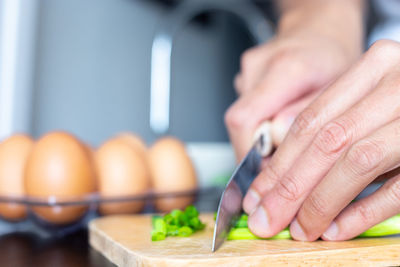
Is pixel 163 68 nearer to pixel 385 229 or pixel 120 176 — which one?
pixel 120 176

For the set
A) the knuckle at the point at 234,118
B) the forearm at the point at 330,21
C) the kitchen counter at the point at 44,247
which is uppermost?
the forearm at the point at 330,21

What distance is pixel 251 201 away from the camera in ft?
2.16

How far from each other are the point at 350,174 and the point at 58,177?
513mm

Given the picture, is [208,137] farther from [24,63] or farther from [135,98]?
[24,63]

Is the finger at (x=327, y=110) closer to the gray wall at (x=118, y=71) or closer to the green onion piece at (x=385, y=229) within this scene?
the green onion piece at (x=385, y=229)

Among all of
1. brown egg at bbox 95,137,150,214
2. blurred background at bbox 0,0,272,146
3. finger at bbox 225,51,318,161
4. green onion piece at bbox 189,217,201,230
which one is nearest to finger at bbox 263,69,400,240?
green onion piece at bbox 189,217,201,230

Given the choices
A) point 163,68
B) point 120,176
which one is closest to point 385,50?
point 120,176

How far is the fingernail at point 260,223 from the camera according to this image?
573mm

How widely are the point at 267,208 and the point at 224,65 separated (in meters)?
2.41

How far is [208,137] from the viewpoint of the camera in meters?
2.79

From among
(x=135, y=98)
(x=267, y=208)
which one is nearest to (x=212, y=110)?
(x=135, y=98)

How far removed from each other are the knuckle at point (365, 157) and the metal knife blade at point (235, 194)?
0.18 m

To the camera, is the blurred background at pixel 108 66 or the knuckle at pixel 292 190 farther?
the blurred background at pixel 108 66

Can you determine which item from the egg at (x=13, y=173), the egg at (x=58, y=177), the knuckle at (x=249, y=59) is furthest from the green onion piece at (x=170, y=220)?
the knuckle at (x=249, y=59)
